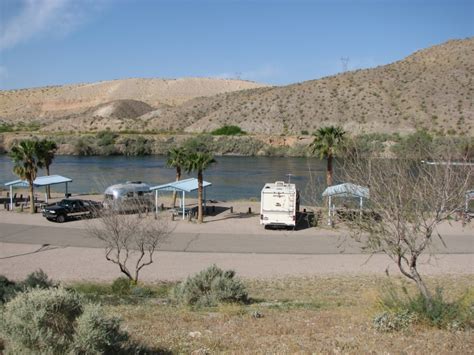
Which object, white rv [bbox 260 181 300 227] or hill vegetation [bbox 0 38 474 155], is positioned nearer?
white rv [bbox 260 181 300 227]

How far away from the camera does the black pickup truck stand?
3181 centimetres

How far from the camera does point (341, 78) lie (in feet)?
399

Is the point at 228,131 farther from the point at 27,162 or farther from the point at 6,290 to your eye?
the point at 6,290

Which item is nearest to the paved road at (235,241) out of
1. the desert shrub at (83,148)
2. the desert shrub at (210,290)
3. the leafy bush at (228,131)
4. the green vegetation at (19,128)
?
the desert shrub at (210,290)

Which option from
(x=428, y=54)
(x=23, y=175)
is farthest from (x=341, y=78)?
(x=23, y=175)

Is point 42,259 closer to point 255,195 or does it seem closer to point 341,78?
point 255,195

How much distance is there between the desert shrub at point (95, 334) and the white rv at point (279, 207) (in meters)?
22.6

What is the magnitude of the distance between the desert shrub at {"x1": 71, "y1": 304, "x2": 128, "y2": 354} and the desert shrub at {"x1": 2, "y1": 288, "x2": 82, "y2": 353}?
152mm

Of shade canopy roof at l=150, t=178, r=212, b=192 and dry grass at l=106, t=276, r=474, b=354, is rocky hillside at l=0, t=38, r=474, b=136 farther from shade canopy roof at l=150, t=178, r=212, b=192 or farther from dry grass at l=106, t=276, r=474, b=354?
dry grass at l=106, t=276, r=474, b=354

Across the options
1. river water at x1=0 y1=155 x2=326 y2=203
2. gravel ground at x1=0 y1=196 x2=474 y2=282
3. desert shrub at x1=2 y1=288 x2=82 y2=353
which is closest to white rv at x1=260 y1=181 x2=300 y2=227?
gravel ground at x1=0 y1=196 x2=474 y2=282

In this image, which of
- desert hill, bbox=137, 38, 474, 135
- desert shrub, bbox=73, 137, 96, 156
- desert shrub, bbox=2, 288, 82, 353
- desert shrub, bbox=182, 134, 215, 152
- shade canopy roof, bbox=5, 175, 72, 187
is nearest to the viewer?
desert shrub, bbox=2, 288, 82, 353

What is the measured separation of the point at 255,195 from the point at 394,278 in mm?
31249

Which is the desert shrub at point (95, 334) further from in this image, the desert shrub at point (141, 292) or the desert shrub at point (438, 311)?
the desert shrub at point (141, 292)

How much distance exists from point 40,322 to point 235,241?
801 inches
